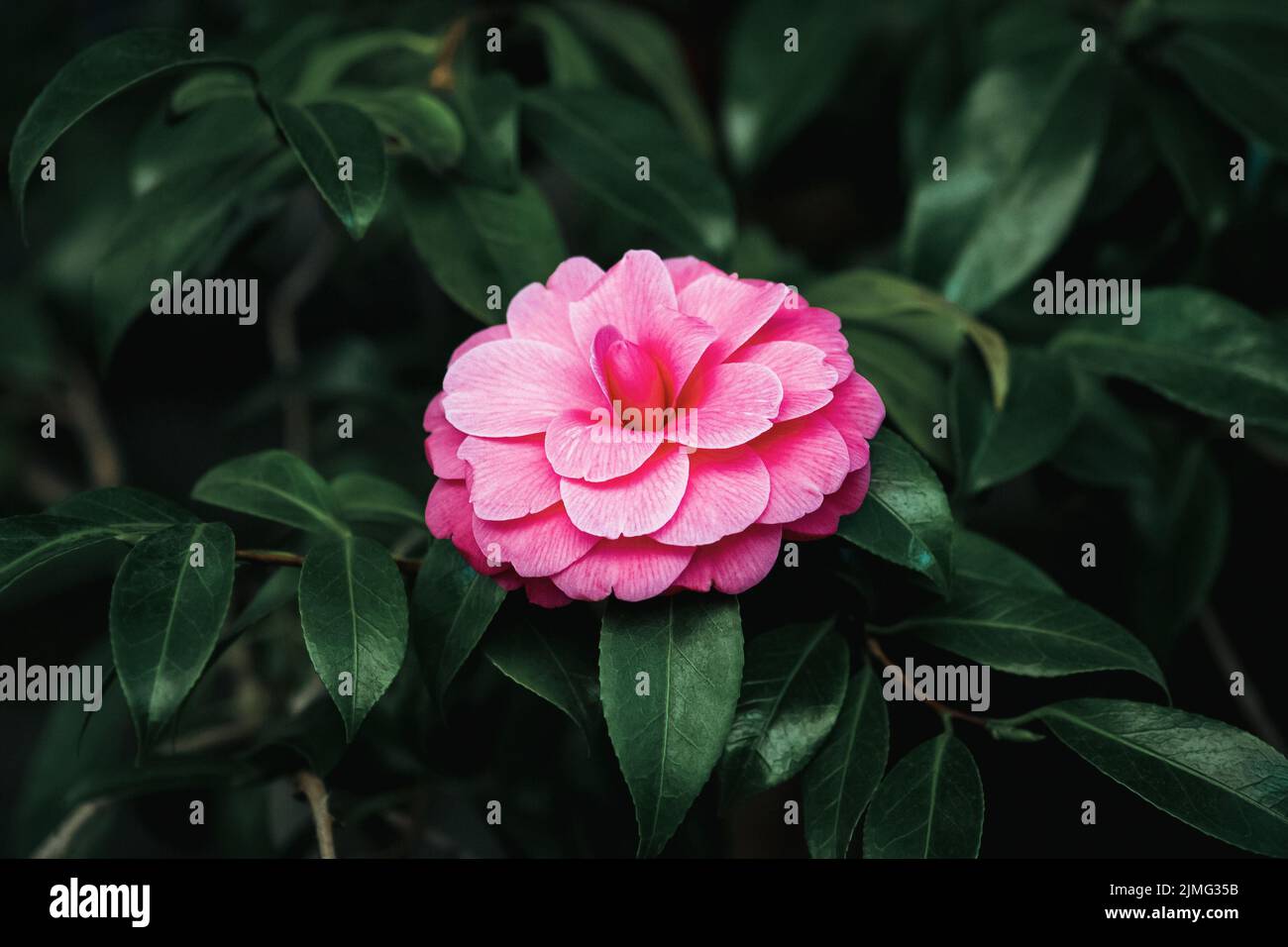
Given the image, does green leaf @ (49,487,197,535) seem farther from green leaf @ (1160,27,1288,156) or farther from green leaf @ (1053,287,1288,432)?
green leaf @ (1160,27,1288,156)

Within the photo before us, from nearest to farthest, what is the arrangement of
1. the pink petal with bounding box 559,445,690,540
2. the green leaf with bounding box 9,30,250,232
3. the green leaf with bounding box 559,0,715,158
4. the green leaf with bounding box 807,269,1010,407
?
the pink petal with bounding box 559,445,690,540
the green leaf with bounding box 9,30,250,232
the green leaf with bounding box 807,269,1010,407
the green leaf with bounding box 559,0,715,158

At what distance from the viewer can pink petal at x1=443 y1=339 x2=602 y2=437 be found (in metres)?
0.47

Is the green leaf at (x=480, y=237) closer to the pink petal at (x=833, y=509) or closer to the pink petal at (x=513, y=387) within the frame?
the pink petal at (x=513, y=387)

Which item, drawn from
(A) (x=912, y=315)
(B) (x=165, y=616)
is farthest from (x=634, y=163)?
(B) (x=165, y=616)

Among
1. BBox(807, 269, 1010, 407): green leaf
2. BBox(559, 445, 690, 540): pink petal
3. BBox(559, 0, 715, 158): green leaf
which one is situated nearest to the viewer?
BBox(559, 445, 690, 540): pink petal

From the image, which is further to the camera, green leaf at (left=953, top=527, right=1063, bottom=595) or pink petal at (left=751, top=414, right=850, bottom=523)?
green leaf at (left=953, top=527, right=1063, bottom=595)

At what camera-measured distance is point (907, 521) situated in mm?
480

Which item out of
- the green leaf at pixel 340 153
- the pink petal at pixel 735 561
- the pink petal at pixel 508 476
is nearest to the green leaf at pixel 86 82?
the green leaf at pixel 340 153

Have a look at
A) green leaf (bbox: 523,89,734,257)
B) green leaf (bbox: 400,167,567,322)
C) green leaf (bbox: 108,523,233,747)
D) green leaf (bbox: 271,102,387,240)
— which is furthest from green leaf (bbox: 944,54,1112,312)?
green leaf (bbox: 108,523,233,747)

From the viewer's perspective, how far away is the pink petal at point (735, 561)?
448 millimetres

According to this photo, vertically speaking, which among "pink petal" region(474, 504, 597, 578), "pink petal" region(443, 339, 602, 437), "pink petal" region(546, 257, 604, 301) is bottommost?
"pink petal" region(474, 504, 597, 578)

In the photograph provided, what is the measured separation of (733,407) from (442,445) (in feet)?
0.45

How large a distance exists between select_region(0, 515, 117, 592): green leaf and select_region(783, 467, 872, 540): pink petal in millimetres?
316
